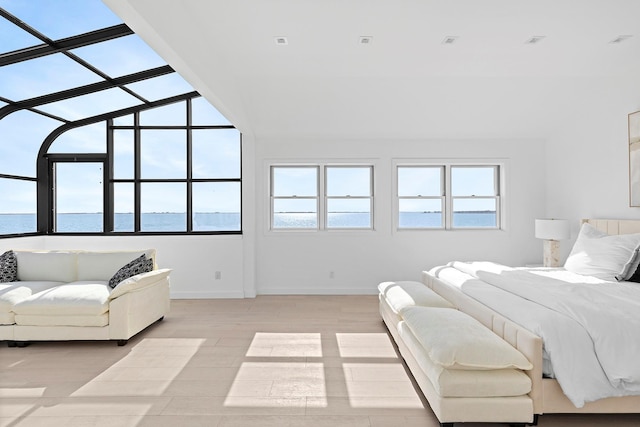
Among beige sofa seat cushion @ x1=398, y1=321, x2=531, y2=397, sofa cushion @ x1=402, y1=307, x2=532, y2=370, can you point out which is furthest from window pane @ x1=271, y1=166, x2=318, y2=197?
beige sofa seat cushion @ x1=398, y1=321, x2=531, y2=397

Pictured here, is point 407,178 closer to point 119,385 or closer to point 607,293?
point 607,293

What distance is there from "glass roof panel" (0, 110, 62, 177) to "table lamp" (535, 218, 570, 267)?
282 inches

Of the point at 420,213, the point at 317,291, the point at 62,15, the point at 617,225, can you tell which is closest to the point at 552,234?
the point at 617,225

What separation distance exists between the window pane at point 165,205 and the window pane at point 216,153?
1.36 ft

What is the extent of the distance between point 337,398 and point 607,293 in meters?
2.13

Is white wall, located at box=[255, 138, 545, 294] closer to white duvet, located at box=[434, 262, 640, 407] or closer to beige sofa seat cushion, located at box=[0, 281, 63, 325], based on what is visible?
beige sofa seat cushion, located at box=[0, 281, 63, 325]

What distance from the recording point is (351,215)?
6633 millimetres

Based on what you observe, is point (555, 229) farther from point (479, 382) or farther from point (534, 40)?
point (479, 382)

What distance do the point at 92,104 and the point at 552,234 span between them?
657 cm

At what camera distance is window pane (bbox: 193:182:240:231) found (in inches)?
253

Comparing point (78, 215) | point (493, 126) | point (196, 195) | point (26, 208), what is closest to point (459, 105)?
point (493, 126)

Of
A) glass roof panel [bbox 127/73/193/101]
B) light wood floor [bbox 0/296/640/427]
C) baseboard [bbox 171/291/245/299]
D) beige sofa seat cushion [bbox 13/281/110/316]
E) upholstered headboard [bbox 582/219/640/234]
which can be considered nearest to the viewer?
light wood floor [bbox 0/296/640/427]

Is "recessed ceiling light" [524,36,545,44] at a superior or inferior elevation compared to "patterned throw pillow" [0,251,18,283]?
superior

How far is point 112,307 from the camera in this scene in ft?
13.1
